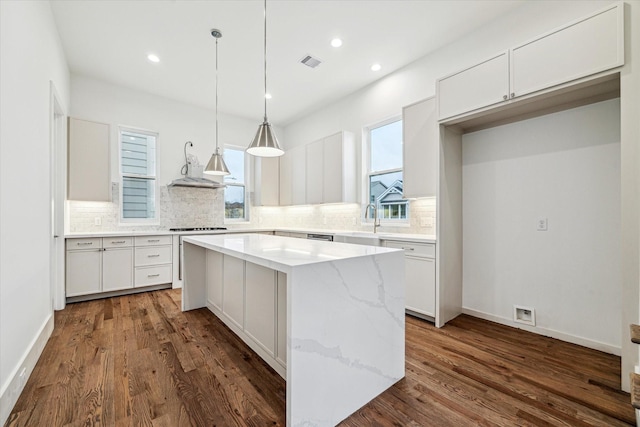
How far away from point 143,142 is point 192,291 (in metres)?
2.91

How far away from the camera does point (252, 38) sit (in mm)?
3268

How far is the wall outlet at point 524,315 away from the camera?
8.82 ft

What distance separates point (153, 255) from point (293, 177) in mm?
2699

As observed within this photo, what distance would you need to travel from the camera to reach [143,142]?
4.73 m

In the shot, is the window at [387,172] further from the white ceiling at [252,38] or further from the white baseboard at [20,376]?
the white baseboard at [20,376]

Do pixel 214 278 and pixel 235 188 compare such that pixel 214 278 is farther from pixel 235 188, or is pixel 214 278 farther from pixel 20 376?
pixel 235 188

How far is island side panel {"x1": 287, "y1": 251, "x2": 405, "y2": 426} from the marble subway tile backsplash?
1.87 m

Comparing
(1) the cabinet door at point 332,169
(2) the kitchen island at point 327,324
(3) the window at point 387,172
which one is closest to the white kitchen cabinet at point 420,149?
(3) the window at point 387,172

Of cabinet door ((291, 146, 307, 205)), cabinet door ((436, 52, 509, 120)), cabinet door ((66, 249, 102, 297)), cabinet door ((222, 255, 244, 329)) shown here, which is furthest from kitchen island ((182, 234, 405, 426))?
cabinet door ((291, 146, 307, 205))

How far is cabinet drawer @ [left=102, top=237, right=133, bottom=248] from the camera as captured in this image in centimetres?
381

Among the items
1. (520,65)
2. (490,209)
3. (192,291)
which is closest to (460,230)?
(490,209)

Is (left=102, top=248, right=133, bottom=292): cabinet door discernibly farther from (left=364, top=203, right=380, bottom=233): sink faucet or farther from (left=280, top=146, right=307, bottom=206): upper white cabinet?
(left=364, top=203, right=380, bottom=233): sink faucet

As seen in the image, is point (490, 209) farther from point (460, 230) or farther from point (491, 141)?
point (491, 141)

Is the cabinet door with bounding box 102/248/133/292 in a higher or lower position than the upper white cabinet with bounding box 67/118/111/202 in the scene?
lower
